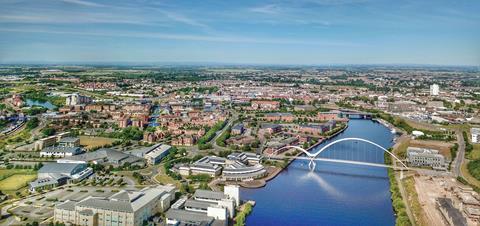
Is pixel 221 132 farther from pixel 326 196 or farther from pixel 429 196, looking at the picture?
pixel 429 196

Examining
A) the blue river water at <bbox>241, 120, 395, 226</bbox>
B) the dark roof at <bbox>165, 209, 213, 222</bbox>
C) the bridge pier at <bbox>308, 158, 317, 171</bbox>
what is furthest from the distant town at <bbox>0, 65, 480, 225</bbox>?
the blue river water at <bbox>241, 120, 395, 226</bbox>

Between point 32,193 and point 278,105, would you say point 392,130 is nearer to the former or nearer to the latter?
point 278,105

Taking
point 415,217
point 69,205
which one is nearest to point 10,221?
point 69,205

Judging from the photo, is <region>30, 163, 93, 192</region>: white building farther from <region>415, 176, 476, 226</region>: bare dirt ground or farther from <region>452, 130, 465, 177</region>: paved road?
<region>452, 130, 465, 177</region>: paved road

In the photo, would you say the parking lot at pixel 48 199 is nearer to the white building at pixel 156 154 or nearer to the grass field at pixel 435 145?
the white building at pixel 156 154

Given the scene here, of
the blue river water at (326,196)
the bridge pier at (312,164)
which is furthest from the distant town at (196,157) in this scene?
the blue river water at (326,196)

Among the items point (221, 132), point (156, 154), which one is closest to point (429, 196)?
point (156, 154)
